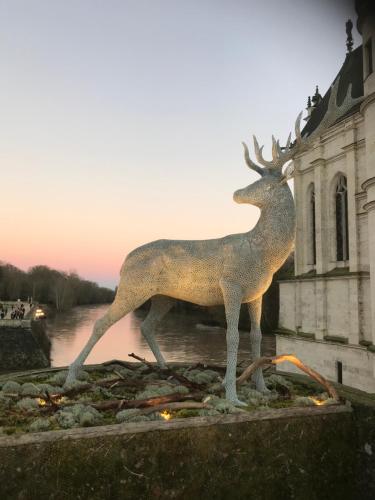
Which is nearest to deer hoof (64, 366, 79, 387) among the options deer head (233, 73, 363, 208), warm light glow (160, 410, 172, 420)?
warm light glow (160, 410, 172, 420)

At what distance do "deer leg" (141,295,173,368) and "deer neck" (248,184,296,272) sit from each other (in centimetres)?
211

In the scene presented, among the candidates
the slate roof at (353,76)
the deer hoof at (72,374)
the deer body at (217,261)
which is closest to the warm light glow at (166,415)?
the deer body at (217,261)

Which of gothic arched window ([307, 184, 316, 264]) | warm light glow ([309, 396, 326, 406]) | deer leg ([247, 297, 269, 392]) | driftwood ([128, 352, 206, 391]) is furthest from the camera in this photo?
gothic arched window ([307, 184, 316, 264])

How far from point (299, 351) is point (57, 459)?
1601 centimetres

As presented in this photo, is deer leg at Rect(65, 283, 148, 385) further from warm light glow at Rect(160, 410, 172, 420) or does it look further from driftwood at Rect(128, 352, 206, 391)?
warm light glow at Rect(160, 410, 172, 420)

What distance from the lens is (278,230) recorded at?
18.4ft

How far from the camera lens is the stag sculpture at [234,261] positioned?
5.56 m

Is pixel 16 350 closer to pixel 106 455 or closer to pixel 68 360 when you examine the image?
pixel 68 360

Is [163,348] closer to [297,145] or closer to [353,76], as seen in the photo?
[353,76]

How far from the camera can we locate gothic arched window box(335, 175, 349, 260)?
55.3 feet

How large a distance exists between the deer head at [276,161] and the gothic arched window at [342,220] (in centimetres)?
1208

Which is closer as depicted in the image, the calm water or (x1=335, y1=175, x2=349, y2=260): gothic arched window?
(x1=335, y1=175, x2=349, y2=260): gothic arched window

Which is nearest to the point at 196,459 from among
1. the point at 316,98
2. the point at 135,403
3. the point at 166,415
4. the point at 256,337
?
the point at 166,415

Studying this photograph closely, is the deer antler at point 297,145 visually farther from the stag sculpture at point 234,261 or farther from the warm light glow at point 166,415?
the warm light glow at point 166,415
